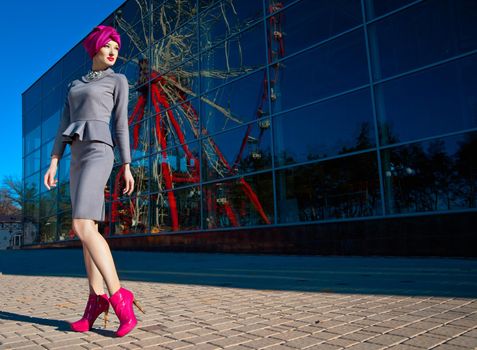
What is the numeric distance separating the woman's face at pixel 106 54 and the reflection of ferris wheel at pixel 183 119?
26.1ft

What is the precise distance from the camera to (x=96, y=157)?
2672 millimetres

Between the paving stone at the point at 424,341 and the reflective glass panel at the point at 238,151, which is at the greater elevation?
the reflective glass panel at the point at 238,151

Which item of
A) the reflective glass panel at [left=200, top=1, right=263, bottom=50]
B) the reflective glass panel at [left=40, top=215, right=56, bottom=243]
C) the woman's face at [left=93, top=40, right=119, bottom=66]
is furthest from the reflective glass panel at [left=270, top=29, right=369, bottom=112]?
the reflective glass panel at [left=40, top=215, right=56, bottom=243]

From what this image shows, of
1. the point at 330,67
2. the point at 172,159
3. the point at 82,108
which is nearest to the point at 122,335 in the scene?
the point at 82,108

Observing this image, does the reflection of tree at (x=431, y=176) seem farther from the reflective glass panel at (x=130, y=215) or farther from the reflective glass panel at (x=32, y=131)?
the reflective glass panel at (x=32, y=131)

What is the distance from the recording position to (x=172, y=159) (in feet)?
46.3

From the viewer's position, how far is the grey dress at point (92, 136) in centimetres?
262

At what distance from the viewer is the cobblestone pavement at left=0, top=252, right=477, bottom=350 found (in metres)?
2.25

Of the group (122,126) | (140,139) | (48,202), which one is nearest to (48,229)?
(48,202)

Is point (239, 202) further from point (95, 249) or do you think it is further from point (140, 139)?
point (95, 249)

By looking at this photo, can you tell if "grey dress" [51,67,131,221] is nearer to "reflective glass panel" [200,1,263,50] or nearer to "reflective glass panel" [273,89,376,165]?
"reflective glass panel" [273,89,376,165]

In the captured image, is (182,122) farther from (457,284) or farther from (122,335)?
(122,335)

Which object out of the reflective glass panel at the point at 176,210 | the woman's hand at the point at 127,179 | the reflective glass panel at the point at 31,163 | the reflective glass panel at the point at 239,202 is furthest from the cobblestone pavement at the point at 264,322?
the reflective glass panel at the point at 31,163

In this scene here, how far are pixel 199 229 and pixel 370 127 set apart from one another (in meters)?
6.04
